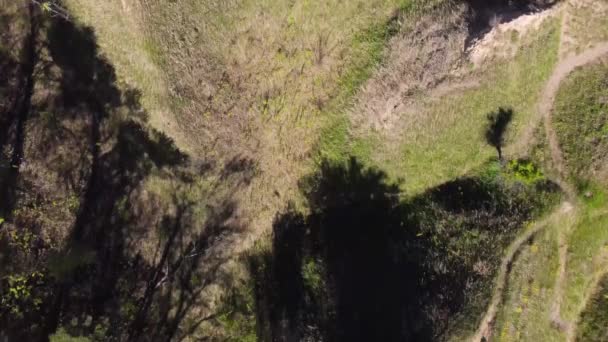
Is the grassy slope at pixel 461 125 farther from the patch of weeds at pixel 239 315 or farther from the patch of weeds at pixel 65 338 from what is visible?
the patch of weeds at pixel 65 338

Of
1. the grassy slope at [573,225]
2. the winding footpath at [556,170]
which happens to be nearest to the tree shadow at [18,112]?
the winding footpath at [556,170]

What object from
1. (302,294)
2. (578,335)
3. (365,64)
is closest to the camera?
(365,64)

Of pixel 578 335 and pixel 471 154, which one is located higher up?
pixel 471 154

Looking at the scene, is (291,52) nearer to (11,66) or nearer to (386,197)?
(386,197)

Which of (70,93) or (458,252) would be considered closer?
(458,252)

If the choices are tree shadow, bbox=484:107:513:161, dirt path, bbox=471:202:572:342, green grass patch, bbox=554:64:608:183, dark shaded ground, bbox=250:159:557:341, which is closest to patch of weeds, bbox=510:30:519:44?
tree shadow, bbox=484:107:513:161

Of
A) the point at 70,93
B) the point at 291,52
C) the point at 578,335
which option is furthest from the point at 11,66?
the point at 578,335

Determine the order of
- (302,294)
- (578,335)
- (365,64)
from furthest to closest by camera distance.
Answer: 1. (578,335)
2. (302,294)
3. (365,64)
